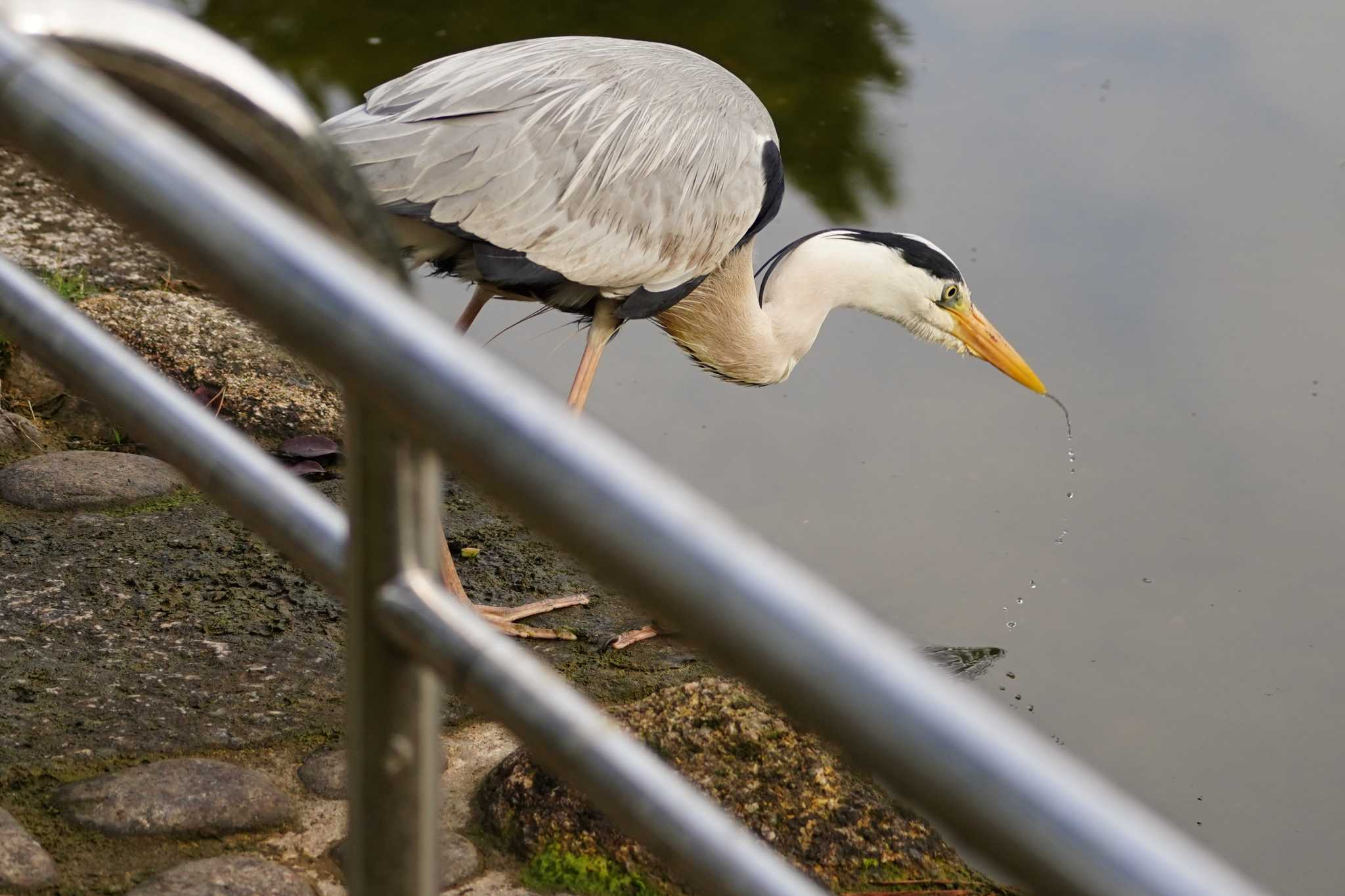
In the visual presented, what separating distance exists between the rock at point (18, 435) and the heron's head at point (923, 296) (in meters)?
2.00

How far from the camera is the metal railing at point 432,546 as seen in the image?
418 mm

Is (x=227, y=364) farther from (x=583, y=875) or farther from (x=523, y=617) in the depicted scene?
(x=583, y=875)

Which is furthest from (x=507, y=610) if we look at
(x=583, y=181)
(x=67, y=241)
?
(x=67, y=241)

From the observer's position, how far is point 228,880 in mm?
1868

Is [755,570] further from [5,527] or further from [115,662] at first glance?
[5,527]

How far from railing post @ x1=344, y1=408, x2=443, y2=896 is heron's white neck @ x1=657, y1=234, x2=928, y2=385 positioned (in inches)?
133

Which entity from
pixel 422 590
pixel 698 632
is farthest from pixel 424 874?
pixel 698 632

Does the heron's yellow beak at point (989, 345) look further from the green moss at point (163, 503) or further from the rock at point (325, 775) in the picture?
the rock at point (325, 775)

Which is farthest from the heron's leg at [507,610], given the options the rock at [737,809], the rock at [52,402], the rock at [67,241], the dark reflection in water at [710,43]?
the dark reflection in water at [710,43]

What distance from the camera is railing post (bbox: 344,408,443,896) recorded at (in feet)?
2.07

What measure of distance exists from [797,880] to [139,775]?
1745 mm

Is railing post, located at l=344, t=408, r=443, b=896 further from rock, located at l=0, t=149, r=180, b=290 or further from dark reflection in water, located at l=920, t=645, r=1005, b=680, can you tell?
rock, located at l=0, t=149, r=180, b=290

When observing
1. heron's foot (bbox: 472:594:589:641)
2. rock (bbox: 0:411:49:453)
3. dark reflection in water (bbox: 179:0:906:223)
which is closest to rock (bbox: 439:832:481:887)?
heron's foot (bbox: 472:594:589:641)

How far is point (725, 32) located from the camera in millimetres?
6059
